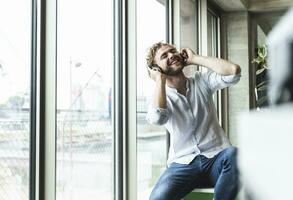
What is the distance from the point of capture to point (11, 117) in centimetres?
171

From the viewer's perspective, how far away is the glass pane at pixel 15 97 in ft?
5.51

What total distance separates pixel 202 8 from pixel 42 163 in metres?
3.59

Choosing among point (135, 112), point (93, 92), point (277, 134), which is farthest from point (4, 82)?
point (277, 134)

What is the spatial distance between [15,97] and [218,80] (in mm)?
1026

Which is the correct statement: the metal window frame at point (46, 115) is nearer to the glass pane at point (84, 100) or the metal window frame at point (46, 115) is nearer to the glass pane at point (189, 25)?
the glass pane at point (84, 100)

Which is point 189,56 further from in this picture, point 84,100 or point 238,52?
point 238,52

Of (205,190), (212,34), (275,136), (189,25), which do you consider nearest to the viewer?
(275,136)

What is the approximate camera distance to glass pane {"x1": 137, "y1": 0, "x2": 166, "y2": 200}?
295 cm

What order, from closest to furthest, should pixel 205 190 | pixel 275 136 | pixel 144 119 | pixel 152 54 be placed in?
pixel 275 136 < pixel 205 190 < pixel 152 54 < pixel 144 119

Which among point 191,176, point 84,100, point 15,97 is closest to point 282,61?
point 15,97

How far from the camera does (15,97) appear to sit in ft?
5.71

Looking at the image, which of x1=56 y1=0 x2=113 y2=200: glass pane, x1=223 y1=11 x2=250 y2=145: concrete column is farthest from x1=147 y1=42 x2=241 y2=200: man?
x1=223 y1=11 x2=250 y2=145: concrete column

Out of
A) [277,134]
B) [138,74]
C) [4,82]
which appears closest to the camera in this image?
[277,134]

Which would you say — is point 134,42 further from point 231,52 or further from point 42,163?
point 231,52
